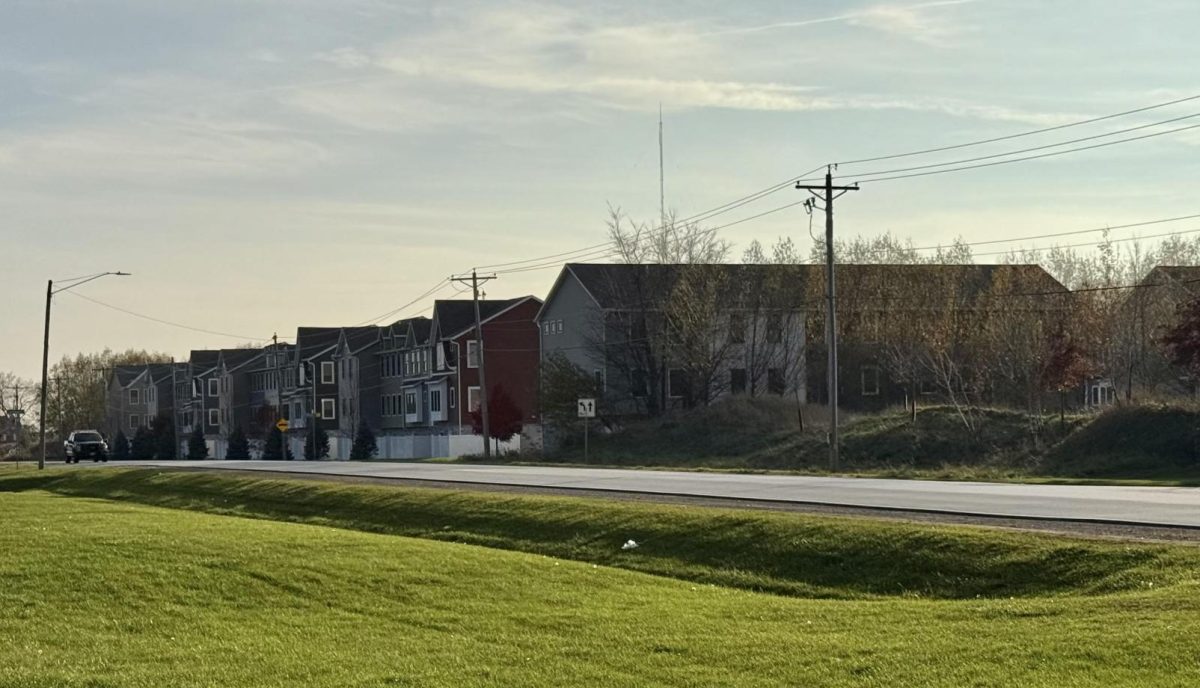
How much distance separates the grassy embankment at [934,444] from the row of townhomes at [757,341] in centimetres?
620

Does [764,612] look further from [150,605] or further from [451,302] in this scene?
[451,302]

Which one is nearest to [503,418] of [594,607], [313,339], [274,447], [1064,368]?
[274,447]

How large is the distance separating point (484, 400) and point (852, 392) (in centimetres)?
1997

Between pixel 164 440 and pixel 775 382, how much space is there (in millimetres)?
57008

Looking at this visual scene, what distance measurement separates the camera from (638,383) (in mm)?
77062

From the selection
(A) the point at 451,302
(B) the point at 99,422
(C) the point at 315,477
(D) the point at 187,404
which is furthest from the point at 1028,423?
(B) the point at 99,422

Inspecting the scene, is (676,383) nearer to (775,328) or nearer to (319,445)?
(775,328)

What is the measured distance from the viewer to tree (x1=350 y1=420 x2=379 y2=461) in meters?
93.4

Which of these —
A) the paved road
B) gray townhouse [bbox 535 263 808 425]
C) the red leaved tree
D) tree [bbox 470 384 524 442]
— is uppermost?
gray townhouse [bbox 535 263 808 425]

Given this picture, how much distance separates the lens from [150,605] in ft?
58.1

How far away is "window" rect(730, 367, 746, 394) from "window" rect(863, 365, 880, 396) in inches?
258

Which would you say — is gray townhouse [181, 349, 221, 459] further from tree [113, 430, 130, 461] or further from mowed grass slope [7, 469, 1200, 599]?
mowed grass slope [7, 469, 1200, 599]

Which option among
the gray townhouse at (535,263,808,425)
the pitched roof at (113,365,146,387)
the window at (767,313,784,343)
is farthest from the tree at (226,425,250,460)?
the pitched roof at (113,365,146,387)

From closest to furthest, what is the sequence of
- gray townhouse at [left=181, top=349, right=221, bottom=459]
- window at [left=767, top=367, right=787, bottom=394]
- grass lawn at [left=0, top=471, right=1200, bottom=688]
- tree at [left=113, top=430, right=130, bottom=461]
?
grass lawn at [left=0, top=471, right=1200, bottom=688] → window at [left=767, top=367, right=787, bottom=394] → tree at [left=113, top=430, right=130, bottom=461] → gray townhouse at [left=181, top=349, right=221, bottom=459]
